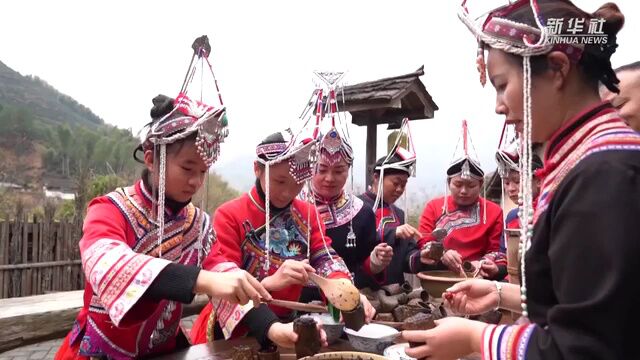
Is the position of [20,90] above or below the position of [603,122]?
above

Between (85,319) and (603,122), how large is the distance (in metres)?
2.11

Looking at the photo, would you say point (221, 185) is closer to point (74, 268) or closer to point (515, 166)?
point (74, 268)

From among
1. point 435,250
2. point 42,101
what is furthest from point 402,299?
point 42,101

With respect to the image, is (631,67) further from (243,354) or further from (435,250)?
(243,354)

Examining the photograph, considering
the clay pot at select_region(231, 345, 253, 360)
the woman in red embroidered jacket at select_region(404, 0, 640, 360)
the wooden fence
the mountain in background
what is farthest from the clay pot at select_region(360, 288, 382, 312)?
the mountain in background

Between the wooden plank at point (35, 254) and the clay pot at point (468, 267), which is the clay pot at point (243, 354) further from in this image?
the wooden plank at point (35, 254)

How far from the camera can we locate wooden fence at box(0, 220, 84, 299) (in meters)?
6.75

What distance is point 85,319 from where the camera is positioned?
2.05 metres

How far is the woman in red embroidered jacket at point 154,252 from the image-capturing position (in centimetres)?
173

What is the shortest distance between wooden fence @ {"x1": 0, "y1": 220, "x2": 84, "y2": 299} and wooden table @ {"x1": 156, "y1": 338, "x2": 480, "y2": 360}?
5.95 meters

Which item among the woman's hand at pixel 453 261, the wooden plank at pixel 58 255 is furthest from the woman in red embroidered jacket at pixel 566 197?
the wooden plank at pixel 58 255

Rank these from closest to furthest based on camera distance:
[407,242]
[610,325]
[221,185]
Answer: [610,325]
[407,242]
[221,185]

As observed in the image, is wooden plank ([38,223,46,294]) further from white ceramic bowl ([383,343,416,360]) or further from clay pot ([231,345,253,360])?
white ceramic bowl ([383,343,416,360])

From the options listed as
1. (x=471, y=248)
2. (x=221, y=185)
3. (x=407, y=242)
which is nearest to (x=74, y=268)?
(x=407, y=242)
